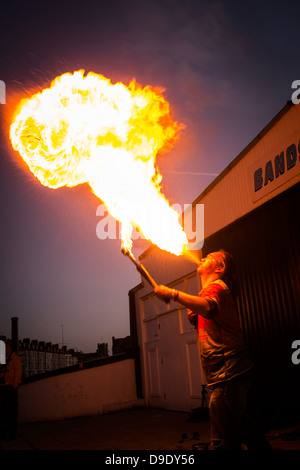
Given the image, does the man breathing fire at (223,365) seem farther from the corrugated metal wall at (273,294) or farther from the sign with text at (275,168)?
the sign with text at (275,168)

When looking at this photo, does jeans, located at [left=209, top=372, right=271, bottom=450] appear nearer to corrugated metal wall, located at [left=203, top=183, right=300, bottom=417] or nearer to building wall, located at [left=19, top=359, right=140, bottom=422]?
corrugated metal wall, located at [left=203, top=183, right=300, bottom=417]

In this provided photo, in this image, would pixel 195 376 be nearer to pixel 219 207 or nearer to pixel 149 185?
pixel 219 207

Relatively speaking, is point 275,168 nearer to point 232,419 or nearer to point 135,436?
point 232,419

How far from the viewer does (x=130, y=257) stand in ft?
13.9

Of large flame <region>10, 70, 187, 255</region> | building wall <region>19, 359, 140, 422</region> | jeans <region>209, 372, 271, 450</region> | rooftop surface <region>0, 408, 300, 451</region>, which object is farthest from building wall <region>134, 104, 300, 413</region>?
jeans <region>209, 372, 271, 450</region>

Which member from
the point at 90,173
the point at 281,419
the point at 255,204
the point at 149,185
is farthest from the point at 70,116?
the point at 281,419

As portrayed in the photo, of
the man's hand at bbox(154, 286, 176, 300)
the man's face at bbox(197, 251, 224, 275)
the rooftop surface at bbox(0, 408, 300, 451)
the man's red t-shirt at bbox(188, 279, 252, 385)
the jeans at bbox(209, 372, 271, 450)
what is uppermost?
the man's face at bbox(197, 251, 224, 275)

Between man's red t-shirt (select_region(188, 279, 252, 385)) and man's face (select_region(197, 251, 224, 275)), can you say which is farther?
man's face (select_region(197, 251, 224, 275))

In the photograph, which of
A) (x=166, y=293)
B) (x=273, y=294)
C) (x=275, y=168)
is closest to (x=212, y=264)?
(x=166, y=293)

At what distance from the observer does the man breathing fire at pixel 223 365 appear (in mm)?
2957

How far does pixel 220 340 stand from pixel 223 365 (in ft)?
0.73

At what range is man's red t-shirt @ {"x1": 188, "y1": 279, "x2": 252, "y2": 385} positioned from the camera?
3.12 meters

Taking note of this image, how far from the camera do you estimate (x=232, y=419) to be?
2.96 meters
